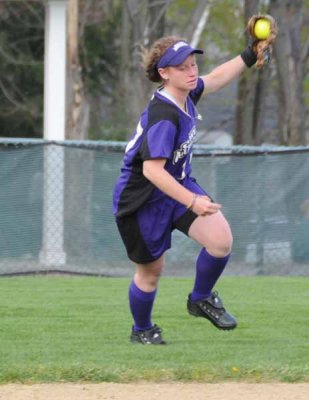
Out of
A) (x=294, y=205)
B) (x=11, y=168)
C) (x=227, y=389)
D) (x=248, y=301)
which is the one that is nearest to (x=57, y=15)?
(x=11, y=168)

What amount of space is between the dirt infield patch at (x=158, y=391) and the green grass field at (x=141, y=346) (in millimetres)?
113

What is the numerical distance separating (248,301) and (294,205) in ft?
11.3

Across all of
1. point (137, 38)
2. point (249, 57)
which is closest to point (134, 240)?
point (249, 57)

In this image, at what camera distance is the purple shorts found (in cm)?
682

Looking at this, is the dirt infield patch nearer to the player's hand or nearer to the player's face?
the player's hand

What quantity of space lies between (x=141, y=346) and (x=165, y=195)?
0.94 meters

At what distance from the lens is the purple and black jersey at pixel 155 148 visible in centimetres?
657

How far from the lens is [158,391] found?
225 inches

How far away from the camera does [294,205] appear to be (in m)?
13.0

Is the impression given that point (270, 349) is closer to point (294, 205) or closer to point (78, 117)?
point (294, 205)

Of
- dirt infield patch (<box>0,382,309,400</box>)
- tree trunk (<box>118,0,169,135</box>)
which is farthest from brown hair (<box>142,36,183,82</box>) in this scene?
tree trunk (<box>118,0,169,135</box>)

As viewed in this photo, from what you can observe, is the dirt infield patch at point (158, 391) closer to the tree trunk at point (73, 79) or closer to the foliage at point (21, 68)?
the tree trunk at point (73, 79)

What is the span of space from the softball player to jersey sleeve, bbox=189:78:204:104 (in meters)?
0.09

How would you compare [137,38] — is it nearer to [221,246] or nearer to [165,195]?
[165,195]
